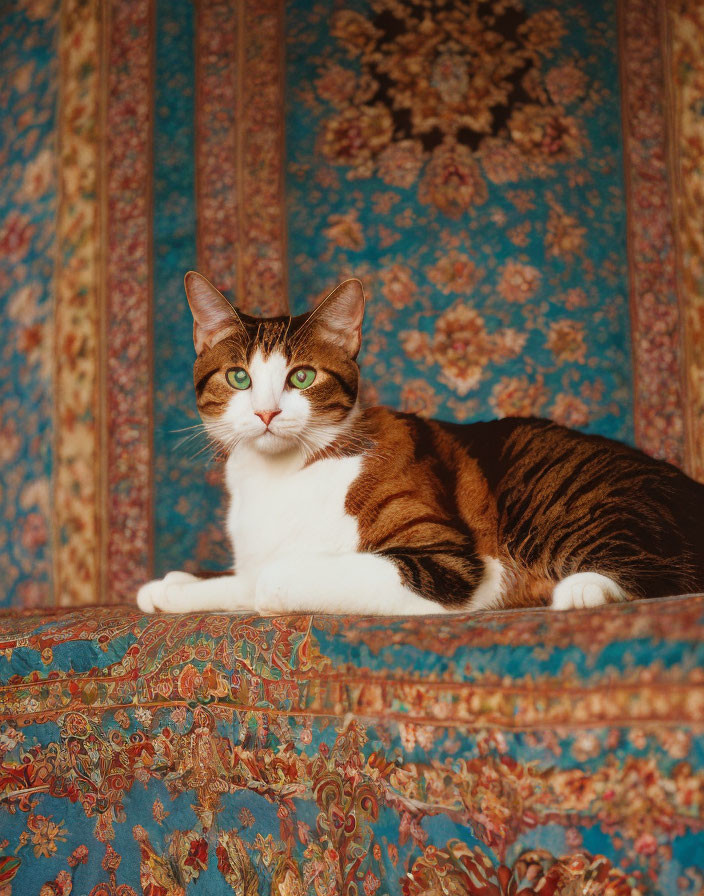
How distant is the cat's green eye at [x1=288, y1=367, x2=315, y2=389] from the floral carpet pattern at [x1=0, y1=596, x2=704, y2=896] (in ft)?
1.39

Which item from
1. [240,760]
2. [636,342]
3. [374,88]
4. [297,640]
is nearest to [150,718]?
[240,760]

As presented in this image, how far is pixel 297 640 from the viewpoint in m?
1.02

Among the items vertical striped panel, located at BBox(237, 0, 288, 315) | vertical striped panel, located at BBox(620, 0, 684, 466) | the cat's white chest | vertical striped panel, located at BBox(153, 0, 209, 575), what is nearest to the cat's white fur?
the cat's white chest

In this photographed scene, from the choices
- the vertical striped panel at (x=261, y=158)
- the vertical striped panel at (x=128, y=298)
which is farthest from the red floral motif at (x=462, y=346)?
the vertical striped panel at (x=128, y=298)

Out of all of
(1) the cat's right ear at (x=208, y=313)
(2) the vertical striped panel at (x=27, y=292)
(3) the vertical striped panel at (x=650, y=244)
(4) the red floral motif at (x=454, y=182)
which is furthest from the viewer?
(2) the vertical striped panel at (x=27, y=292)

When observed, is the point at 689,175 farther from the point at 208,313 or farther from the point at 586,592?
the point at 586,592

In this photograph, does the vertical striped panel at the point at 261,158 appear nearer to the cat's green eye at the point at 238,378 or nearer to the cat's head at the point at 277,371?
the cat's head at the point at 277,371

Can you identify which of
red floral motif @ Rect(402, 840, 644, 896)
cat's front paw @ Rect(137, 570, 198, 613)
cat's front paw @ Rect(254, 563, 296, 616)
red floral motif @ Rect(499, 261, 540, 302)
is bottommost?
red floral motif @ Rect(402, 840, 644, 896)

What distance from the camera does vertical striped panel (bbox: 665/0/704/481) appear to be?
2361mm

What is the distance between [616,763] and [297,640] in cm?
43

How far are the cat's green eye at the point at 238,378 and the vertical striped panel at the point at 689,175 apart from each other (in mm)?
1496

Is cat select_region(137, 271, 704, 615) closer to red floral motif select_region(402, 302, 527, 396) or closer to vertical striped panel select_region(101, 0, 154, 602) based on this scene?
red floral motif select_region(402, 302, 527, 396)

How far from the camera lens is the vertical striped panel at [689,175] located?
2361 mm

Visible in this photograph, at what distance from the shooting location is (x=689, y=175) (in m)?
2.40
